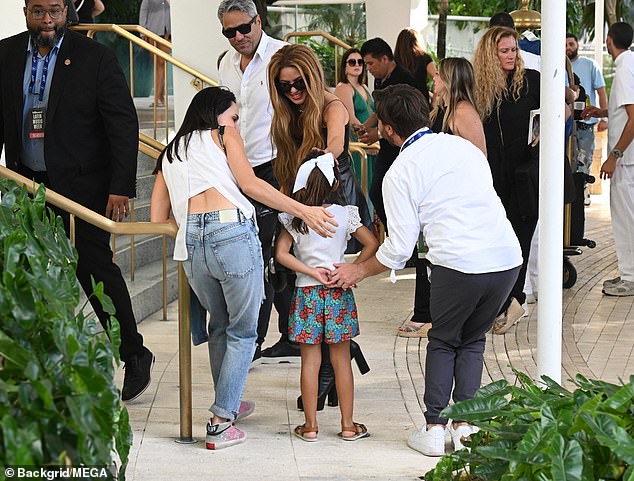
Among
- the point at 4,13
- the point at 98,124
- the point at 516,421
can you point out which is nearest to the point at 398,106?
the point at 98,124

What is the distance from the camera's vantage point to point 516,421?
2525 mm

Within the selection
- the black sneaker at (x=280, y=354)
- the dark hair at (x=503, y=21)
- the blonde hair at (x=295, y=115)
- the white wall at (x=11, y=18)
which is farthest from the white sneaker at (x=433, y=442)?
the dark hair at (x=503, y=21)

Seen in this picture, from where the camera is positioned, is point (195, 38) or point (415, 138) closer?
point (415, 138)

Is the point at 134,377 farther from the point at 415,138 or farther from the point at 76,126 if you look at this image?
the point at 415,138

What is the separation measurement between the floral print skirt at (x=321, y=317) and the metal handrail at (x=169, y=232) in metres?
0.46

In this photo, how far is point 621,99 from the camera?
327 inches

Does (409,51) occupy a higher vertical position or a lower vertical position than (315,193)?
higher

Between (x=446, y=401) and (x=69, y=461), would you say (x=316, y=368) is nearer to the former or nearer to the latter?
(x=446, y=401)

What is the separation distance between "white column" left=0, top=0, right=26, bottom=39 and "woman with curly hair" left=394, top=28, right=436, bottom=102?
3.23 m

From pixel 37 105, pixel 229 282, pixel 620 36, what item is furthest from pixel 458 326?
pixel 620 36

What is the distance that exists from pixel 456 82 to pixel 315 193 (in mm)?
1485

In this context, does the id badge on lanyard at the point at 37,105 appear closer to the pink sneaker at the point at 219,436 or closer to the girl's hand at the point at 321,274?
the girl's hand at the point at 321,274

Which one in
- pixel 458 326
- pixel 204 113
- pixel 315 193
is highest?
pixel 204 113

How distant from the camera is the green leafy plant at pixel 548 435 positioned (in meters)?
2.22
